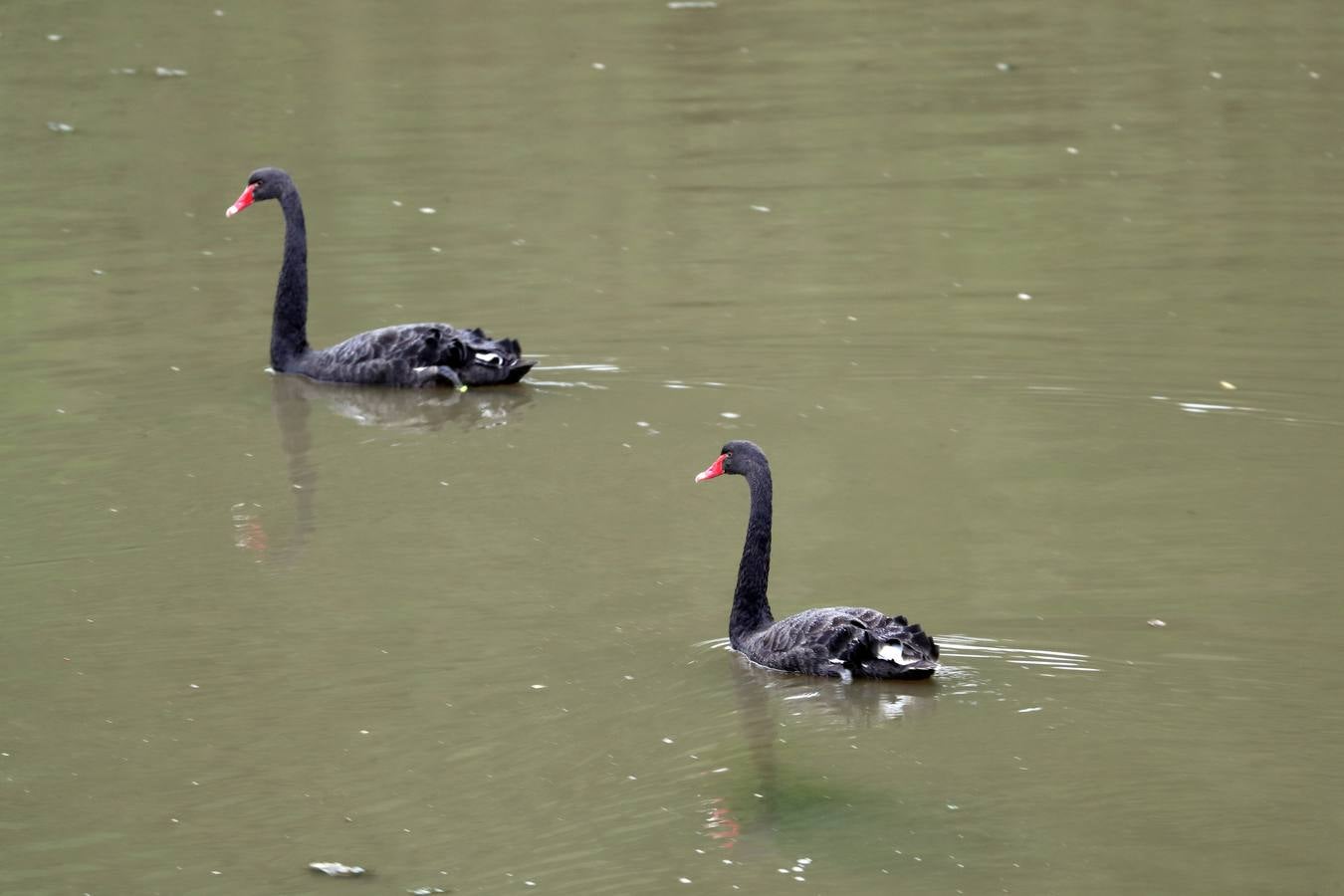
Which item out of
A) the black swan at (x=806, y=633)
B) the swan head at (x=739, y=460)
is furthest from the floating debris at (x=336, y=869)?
the swan head at (x=739, y=460)

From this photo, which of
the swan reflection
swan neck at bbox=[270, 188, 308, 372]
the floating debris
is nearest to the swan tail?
the floating debris

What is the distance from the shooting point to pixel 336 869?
5.67 m

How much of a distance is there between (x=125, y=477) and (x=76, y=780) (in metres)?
3.17

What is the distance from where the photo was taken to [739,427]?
9.64 m

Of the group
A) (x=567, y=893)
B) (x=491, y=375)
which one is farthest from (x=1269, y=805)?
Result: (x=491, y=375)

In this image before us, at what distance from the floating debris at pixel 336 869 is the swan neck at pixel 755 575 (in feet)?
6.14

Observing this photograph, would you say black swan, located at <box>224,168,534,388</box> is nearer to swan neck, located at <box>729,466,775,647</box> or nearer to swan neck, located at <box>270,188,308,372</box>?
swan neck, located at <box>270,188,308,372</box>

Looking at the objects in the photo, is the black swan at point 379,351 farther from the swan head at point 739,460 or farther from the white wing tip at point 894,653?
the white wing tip at point 894,653

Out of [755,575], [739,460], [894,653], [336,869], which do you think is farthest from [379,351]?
[336,869]

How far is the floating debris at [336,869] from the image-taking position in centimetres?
565

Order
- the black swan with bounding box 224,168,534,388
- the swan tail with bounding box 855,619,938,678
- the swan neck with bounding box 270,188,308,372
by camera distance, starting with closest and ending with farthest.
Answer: the swan tail with bounding box 855,619,938,678
the black swan with bounding box 224,168,534,388
the swan neck with bounding box 270,188,308,372

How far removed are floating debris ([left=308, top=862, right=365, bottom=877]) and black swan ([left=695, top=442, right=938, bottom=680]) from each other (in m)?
1.76

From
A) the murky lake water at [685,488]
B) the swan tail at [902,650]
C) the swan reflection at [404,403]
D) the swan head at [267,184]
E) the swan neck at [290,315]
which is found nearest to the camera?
the murky lake water at [685,488]

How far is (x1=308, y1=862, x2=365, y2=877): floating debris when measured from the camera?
18.5ft
